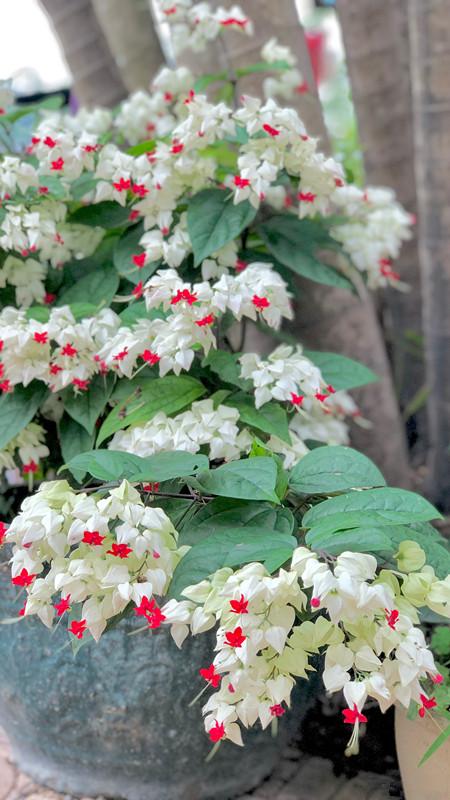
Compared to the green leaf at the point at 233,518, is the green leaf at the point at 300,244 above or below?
above

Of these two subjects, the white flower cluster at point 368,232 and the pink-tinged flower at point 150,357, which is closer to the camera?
the pink-tinged flower at point 150,357

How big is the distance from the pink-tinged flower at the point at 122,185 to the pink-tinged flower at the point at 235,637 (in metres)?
0.84

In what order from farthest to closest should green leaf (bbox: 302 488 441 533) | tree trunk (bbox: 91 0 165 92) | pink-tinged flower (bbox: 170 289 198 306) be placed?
tree trunk (bbox: 91 0 165 92) → pink-tinged flower (bbox: 170 289 198 306) → green leaf (bbox: 302 488 441 533)

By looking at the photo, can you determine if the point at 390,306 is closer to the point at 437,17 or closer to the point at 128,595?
the point at 437,17

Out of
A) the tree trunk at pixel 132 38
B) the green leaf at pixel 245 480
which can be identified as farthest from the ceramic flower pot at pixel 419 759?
the tree trunk at pixel 132 38

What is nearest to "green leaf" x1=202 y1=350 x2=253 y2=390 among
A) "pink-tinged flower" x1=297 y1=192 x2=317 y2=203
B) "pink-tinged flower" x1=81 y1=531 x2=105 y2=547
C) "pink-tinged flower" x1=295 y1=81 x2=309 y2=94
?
"pink-tinged flower" x1=297 y1=192 x2=317 y2=203

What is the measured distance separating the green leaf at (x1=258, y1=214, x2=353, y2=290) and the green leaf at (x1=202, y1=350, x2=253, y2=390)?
0.26 m

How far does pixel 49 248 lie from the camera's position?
5.00 feet

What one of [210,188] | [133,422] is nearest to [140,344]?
[133,422]

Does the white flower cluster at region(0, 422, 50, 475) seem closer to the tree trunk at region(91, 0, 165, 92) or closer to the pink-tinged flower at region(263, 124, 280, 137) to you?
the pink-tinged flower at region(263, 124, 280, 137)

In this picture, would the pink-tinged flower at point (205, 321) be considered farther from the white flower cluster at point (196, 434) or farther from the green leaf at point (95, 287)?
the green leaf at point (95, 287)

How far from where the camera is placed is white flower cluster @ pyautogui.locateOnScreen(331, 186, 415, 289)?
1.79 metres

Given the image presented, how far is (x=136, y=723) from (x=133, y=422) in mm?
511

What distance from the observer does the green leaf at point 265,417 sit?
129cm
